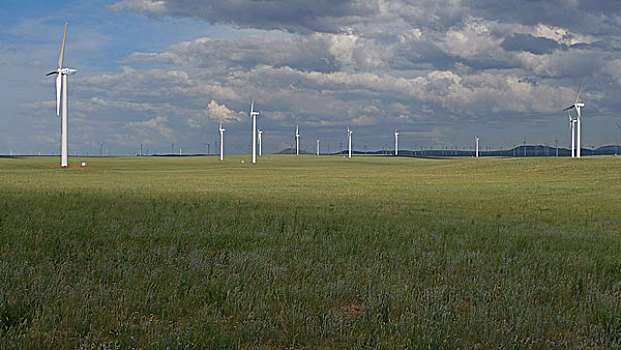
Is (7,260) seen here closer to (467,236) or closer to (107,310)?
(107,310)

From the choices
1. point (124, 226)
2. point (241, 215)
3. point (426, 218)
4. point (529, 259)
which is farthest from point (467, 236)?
point (124, 226)

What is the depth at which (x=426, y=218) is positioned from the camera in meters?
25.0

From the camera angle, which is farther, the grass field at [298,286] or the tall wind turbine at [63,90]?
the tall wind turbine at [63,90]

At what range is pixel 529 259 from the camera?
14.4m

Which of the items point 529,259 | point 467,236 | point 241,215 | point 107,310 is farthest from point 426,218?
point 107,310

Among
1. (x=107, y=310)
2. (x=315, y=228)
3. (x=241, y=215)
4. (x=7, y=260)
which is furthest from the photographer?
A: (x=241, y=215)

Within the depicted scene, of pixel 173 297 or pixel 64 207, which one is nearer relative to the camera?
pixel 173 297

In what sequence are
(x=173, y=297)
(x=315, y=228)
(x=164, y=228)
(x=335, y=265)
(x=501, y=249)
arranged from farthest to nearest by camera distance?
(x=315, y=228), (x=164, y=228), (x=501, y=249), (x=335, y=265), (x=173, y=297)

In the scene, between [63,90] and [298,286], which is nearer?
[298,286]

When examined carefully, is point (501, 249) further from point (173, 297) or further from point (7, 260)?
point (7, 260)

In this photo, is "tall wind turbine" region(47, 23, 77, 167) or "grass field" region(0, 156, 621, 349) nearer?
"grass field" region(0, 156, 621, 349)

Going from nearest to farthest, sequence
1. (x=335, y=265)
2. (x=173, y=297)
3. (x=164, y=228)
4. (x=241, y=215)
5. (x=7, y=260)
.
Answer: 1. (x=173, y=297)
2. (x=7, y=260)
3. (x=335, y=265)
4. (x=164, y=228)
5. (x=241, y=215)

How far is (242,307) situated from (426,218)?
1656 centimetres

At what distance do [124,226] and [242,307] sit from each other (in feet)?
33.1
